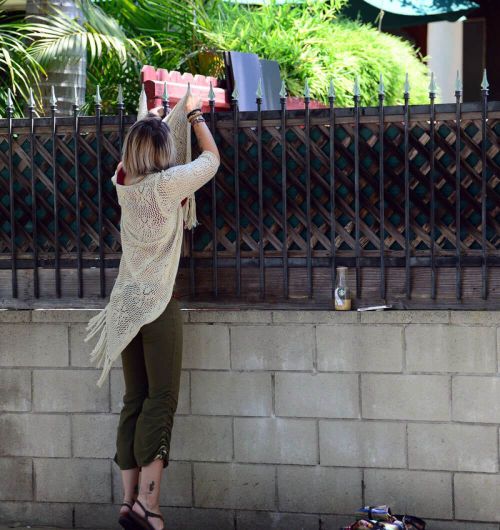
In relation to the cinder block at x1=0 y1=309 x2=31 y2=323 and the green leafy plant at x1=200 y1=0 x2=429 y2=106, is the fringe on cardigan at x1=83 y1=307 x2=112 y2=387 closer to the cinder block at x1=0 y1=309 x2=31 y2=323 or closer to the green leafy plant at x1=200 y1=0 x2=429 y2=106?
the cinder block at x1=0 y1=309 x2=31 y2=323

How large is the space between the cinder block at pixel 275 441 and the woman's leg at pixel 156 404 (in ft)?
1.96

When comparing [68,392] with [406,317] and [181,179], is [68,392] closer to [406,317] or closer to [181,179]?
[181,179]

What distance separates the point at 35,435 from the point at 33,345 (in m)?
0.52

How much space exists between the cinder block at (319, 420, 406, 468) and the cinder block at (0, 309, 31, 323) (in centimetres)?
180

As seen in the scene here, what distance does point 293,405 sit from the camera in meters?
5.56

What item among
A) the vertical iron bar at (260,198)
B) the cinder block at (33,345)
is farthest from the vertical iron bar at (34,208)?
the vertical iron bar at (260,198)

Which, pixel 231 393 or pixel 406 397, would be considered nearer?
pixel 406 397

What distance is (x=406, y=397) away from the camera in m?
5.41

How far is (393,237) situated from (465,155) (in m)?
0.58

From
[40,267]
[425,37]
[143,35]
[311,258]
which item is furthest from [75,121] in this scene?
[425,37]

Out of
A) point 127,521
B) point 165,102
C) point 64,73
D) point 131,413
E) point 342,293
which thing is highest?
point 64,73

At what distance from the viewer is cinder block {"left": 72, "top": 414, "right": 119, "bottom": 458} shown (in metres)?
5.79

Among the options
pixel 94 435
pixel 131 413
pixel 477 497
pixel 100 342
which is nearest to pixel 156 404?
pixel 131 413

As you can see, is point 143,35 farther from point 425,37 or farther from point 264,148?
point 425,37
